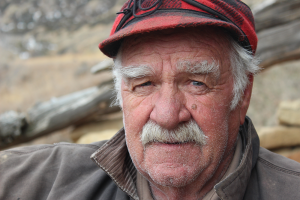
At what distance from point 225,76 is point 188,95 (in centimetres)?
29

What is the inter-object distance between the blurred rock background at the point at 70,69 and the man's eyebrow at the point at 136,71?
2.27 meters

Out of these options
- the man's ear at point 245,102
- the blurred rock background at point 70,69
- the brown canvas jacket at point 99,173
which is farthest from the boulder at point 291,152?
the man's ear at point 245,102

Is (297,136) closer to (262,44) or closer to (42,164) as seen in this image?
(262,44)

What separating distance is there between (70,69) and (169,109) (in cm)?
1681

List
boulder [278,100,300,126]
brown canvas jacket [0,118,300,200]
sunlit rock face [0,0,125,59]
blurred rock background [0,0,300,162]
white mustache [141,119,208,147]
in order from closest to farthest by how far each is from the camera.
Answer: white mustache [141,119,208,147] < brown canvas jacket [0,118,300,200] < boulder [278,100,300,126] < blurred rock background [0,0,300,162] < sunlit rock face [0,0,125,59]

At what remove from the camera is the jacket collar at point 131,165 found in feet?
4.64

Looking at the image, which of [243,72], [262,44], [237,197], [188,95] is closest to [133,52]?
[188,95]

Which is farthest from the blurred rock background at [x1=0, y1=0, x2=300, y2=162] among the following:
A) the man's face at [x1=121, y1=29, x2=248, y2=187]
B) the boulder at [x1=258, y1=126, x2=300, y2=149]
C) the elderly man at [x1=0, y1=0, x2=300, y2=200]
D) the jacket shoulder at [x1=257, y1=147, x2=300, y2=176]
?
the jacket shoulder at [x1=257, y1=147, x2=300, y2=176]

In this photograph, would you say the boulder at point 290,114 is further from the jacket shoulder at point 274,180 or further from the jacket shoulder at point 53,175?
the jacket shoulder at point 53,175

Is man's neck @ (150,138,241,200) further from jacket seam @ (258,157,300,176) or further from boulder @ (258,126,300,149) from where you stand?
boulder @ (258,126,300,149)

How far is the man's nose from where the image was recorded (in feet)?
4.59

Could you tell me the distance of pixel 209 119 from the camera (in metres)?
1.49

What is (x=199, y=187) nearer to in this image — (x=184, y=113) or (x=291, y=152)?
(x=184, y=113)

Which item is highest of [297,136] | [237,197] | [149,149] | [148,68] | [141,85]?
[148,68]
